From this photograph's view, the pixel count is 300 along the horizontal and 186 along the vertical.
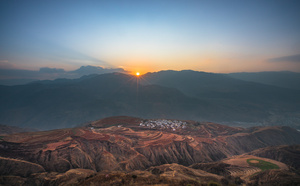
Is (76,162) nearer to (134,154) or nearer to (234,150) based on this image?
(134,154)

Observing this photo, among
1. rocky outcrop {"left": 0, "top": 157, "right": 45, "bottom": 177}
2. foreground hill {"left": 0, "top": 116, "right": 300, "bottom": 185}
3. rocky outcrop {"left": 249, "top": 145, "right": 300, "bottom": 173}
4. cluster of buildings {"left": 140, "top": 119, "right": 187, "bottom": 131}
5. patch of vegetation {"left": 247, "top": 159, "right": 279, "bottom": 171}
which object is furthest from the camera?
cluster of buildings {"left": 140, "top": 119, "right": 187, "bottom": 131}

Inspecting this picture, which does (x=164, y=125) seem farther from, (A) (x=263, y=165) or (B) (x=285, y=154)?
(B) (x=285, y=154)

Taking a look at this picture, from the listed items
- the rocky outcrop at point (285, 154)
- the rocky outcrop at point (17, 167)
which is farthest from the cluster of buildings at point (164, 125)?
the rocky outcrop at point (17, 167)

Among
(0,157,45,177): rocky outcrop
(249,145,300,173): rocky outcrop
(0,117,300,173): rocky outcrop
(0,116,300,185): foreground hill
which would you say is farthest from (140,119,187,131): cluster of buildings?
(0,157,45,177): rocky outcrop

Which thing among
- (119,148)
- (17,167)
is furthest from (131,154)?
(17,167)

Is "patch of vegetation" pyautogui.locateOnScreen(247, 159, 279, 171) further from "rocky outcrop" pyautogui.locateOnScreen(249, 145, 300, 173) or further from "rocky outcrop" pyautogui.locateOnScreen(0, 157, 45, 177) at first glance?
"rocky outcrop" pyautogui.locateOnScreen(0, 157, 45, 177)

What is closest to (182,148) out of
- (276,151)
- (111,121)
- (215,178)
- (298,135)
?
(215,178)

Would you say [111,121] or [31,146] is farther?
[111,121]

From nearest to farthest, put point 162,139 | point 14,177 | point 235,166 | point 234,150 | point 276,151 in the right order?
point 14,177 < point 235,166 < point 276,151 < point 162,139 < point 234,150
